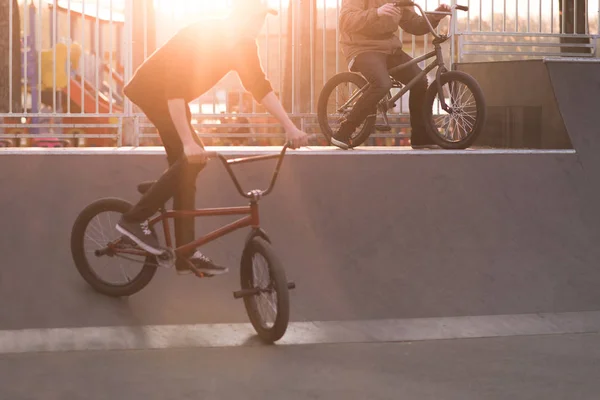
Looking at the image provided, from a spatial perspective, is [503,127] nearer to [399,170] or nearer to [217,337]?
[399,170]

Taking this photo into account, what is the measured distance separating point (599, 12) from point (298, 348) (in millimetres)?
6362

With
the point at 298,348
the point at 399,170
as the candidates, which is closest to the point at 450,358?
the point at 298,348

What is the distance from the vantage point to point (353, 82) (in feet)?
34.2

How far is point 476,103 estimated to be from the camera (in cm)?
983

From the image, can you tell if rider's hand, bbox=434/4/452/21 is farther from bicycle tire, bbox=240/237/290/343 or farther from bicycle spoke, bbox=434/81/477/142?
bicycle tire, bbox=240/237/290/343

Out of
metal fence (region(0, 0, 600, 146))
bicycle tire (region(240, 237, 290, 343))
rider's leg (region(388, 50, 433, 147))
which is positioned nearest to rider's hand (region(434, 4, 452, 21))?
rider's leg (region(388, 50, 433, 147))

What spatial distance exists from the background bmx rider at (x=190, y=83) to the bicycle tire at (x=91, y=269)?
1.00ft

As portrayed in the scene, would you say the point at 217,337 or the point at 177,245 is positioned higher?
the point at 177,245

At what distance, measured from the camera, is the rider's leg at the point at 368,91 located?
1000cm

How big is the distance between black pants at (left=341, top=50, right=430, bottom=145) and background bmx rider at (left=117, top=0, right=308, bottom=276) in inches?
125

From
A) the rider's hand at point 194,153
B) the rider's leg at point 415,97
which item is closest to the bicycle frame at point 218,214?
the rider's hand at point 194,153

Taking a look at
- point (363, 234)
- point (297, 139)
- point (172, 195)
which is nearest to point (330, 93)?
point (363, 234)

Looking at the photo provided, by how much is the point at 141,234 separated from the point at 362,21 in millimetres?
3485

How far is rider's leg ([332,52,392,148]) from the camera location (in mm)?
10000
